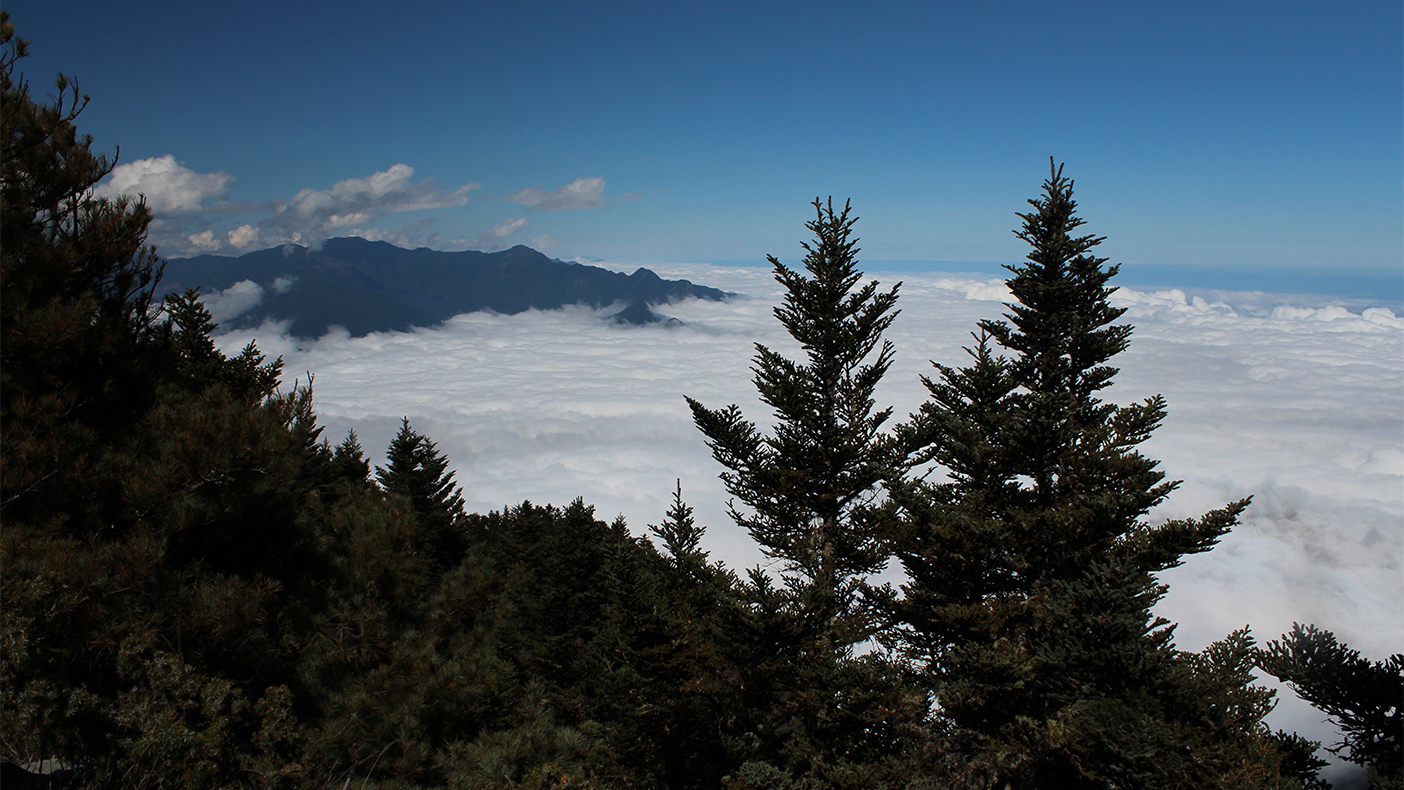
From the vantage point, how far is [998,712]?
1341 cm

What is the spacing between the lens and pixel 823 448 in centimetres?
1209

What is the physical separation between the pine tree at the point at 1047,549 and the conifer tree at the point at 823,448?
1293 millimetres

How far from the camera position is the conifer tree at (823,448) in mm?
11867

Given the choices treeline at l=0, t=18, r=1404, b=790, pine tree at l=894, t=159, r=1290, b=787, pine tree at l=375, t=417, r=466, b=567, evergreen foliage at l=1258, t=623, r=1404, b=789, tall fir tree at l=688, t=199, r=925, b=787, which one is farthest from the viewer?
pine tree at l=375, t=417, r=466, b=567

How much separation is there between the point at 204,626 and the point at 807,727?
9885 millimetres

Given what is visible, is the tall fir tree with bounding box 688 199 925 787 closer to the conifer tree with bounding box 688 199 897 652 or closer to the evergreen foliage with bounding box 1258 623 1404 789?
the conifer tree with bounding box 688 199 897 652

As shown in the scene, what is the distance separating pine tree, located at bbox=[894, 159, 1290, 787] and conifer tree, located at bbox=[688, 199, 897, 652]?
4.24 ft

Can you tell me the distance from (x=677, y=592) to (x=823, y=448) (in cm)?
746

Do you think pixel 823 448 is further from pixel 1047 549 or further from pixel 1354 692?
pixel 1354 692

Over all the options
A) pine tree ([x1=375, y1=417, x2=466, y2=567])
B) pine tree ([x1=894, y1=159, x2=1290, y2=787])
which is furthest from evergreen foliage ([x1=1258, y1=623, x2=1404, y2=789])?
pine tree ([x1=375, y1=417, x2=466, y2=567])

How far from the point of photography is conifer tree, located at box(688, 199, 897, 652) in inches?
467

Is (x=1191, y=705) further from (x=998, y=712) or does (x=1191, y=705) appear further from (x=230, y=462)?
(x=230, y=462)

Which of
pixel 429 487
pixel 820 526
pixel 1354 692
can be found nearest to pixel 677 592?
pixel 820 526

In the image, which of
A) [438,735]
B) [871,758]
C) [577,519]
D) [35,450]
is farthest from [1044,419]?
[577,519]
